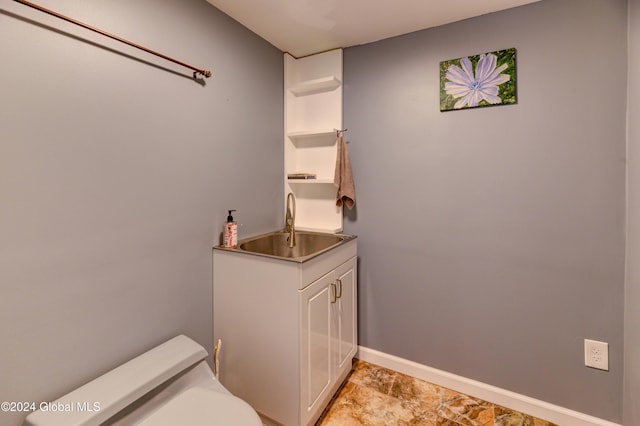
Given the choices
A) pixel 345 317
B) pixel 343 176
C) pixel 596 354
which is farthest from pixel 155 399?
pixel 596 354

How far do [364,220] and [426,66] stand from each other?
1.10 m

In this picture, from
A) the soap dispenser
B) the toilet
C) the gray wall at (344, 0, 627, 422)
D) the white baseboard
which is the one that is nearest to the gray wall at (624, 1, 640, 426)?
the gray wall at (344, 0, 627, 422)

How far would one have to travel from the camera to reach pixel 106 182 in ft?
3.89

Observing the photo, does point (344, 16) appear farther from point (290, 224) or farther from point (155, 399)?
point (155, 399)

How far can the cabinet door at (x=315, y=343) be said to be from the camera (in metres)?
1.42

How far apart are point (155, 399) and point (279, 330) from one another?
564 millimetres

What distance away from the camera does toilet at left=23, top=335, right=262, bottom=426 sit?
3.22 feet

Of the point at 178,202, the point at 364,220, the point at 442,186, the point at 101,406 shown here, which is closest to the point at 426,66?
the point at 442,186

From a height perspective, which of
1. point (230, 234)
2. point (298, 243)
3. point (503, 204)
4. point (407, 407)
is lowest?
point (407, 407)

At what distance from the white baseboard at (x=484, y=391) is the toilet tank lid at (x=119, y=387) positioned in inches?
52.4

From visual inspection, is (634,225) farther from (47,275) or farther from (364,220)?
(47,275)

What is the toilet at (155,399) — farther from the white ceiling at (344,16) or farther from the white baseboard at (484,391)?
the white ceiling at (344,16)

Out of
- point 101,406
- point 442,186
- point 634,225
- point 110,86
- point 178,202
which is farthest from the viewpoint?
point 442,186

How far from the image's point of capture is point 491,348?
5.80ft
